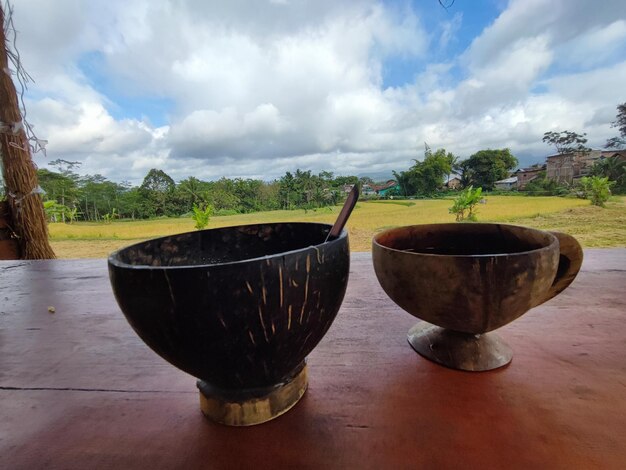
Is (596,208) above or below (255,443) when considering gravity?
below

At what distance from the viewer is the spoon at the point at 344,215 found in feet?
1.00

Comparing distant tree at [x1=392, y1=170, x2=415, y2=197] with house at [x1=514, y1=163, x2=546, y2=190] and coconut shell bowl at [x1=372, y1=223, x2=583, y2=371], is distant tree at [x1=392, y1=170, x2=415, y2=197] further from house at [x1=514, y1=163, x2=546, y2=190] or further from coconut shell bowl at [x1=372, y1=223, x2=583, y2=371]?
coconut shell bowl at [x1=372, y1=223, x2=583, y2=371]

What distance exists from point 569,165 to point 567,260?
34.9 ft

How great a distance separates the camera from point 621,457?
0.22 m

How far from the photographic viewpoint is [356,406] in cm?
28

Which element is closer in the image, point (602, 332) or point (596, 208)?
point (602, 332)

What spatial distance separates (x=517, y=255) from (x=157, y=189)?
13220 millimetres

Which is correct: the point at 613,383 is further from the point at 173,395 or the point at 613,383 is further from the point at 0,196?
the point at 0,196

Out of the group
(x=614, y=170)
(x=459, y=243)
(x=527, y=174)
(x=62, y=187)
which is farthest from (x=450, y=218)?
(x=62, y=187)

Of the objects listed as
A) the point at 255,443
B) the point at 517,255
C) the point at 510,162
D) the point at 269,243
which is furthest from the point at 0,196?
the point at 510,162

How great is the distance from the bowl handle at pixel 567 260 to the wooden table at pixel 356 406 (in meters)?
0.08

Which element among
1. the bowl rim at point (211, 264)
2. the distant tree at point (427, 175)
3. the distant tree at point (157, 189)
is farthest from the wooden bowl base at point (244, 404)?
the distant tree at point (157, 189)

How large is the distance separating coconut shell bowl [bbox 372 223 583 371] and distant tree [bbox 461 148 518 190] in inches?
328

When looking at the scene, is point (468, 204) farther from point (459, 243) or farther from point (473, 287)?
point (473, 287)
